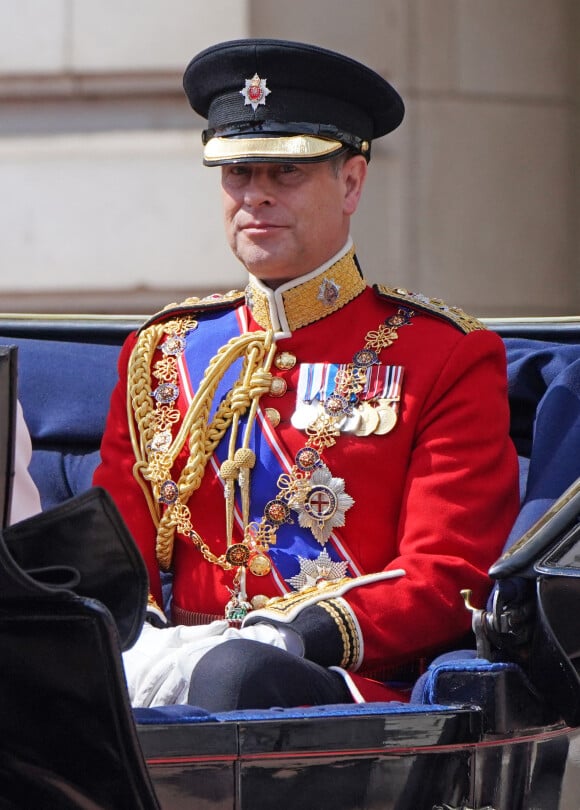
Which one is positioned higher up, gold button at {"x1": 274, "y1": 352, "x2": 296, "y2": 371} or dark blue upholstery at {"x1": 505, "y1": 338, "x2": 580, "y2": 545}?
gold button at {"x1": 274, "y1": 352, "x2": 296, "y2": 371}

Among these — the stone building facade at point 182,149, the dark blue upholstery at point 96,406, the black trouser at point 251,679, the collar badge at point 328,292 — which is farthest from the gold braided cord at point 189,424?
the stone building facade at point 182,149

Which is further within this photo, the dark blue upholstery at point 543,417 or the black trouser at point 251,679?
the dark blue upholstery at point 543,417

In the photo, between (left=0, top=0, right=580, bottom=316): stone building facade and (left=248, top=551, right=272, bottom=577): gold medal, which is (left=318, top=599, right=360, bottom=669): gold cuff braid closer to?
(left=248, top=551, right=272, bottom=577): gold medal

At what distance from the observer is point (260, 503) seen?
3092 mm

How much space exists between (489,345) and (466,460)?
0.84ft

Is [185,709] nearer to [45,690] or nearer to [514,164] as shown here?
[45,690]

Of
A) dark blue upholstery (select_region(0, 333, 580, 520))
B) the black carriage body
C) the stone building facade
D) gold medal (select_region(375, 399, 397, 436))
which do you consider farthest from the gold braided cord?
the stone building facade

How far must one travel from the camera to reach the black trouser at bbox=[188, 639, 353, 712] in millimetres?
2580

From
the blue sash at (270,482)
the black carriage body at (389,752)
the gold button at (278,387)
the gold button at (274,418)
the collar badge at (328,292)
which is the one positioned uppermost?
the collar badge at (328,292)

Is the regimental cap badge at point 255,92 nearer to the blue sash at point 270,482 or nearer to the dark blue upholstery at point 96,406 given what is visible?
the blue sash at point 270,482

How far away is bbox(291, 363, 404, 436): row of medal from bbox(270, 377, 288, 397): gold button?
0.03 metres

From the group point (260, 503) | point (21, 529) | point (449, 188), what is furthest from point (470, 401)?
point (449, 188)

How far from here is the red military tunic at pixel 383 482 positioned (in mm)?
2881

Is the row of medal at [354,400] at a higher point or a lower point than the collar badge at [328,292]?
lower
